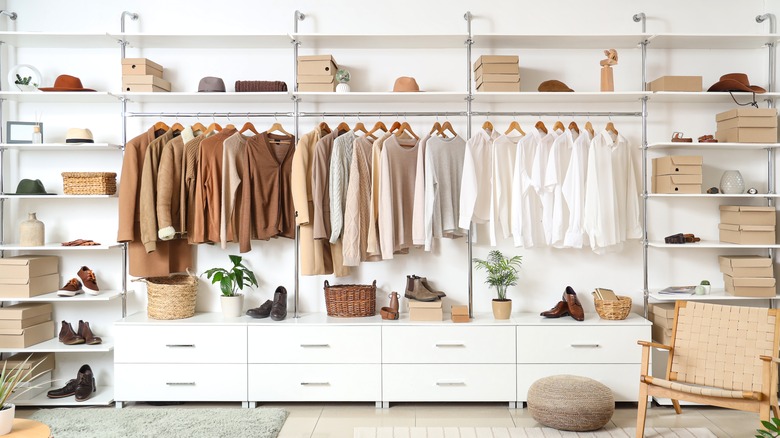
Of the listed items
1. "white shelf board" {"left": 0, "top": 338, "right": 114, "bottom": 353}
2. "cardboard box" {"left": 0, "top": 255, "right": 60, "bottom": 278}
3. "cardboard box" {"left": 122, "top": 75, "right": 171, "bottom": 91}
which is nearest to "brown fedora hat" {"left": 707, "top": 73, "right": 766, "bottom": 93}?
"cardboard box" {"left": 122, "top": 75, "right": 171, "bottom": 91}

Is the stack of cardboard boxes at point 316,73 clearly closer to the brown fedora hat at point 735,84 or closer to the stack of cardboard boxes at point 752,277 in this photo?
the brown fedora hat at point 735,84

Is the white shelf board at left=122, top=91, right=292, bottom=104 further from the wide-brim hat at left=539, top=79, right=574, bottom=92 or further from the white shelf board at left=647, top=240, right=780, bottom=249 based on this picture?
the white shelf board at left=647, top=240, right=780, bottom=249

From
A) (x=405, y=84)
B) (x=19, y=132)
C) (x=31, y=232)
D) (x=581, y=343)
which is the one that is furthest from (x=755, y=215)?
(x=19, y=132)

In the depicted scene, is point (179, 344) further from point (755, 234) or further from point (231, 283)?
point (755, 234)

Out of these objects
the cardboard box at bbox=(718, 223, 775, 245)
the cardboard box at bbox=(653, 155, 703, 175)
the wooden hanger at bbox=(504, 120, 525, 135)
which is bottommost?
the cardboard box at bbox=(718, 223, 775, 245)

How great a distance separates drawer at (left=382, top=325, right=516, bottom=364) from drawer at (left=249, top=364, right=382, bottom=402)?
21cm

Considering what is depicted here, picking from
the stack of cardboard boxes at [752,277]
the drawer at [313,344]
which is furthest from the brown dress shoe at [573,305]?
the drawer at [313,344]

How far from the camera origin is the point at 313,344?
4148 millimetres

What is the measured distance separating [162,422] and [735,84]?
4225mm

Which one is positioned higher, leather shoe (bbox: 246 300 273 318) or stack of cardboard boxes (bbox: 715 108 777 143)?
stack of cardboard boxes (bbox: 715 108 777 143)

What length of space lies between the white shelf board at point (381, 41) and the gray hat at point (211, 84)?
1.91 ft

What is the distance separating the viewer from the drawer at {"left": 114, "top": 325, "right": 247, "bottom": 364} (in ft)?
13.7

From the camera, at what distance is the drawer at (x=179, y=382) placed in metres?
4.17

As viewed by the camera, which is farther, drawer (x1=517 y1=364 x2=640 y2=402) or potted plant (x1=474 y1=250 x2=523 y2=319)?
potted plant (x1=474 y1=250 x2=523 y2=319)
